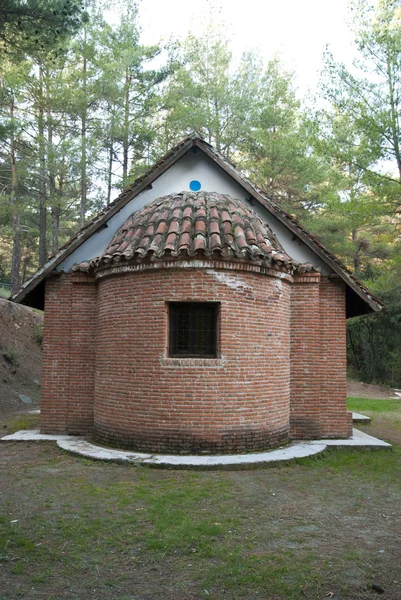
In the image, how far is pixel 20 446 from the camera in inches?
366

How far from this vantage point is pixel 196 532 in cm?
510

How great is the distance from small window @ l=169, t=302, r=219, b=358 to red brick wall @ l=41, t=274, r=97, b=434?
2.26 meters

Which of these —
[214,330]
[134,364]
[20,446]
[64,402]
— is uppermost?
[214,330]

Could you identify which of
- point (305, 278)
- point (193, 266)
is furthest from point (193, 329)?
point (305, 278)

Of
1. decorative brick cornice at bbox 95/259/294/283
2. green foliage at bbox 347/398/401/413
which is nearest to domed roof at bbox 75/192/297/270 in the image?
decorative brick cornice at bbox 95/259/294/283

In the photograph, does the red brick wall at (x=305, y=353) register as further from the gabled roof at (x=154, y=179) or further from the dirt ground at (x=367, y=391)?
the dirt ground at (x=367, y=391)

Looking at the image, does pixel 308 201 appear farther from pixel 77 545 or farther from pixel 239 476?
pixel 77 545

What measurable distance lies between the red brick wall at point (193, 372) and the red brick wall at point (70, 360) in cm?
97

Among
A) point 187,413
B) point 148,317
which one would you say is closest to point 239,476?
point 187,413

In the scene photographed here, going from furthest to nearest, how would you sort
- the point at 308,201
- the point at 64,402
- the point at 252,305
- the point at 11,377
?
the point at 308,201 → the point at 11,377 → the point at 64,402 → the point at 252,305

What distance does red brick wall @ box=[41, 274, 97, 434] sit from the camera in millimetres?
10078

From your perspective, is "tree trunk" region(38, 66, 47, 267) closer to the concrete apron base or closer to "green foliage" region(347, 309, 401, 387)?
the concrete apron base

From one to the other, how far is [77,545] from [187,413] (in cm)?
370

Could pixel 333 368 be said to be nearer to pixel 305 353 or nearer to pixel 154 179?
pixel 305 353
